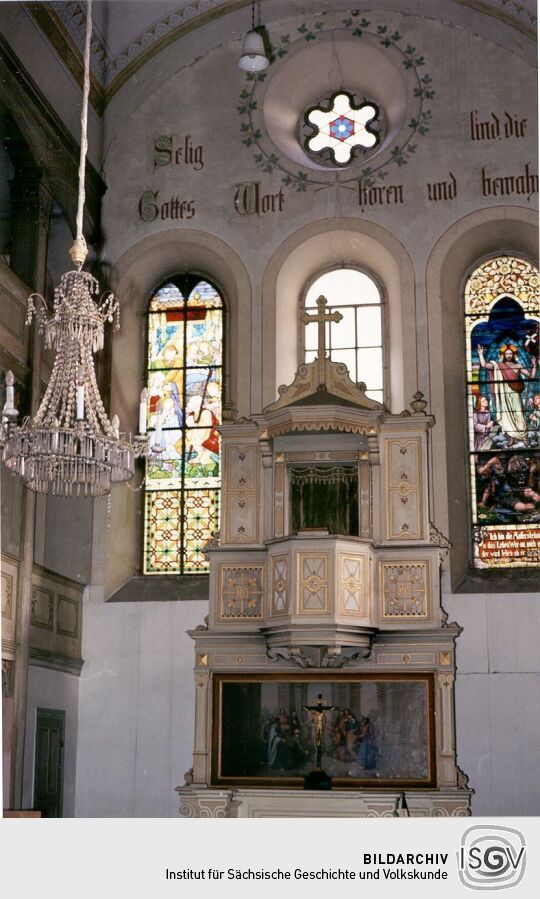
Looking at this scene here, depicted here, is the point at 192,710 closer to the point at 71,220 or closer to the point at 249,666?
the point at 249,666

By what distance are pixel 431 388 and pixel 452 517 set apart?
3.79 ft

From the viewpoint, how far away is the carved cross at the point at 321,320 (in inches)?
407

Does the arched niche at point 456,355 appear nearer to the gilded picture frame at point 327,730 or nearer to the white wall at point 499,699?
the white wall at point 499,699

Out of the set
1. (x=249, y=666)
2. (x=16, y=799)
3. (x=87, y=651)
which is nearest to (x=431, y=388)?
(x=249, y=666)

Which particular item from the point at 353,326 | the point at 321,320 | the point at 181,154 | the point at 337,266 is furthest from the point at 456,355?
the point at 181,154

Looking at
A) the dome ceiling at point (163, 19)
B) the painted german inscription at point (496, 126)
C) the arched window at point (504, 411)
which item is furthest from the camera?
the dome ceiling at point (163, 19)

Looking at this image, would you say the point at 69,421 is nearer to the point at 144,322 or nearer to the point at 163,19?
the point at 144,322

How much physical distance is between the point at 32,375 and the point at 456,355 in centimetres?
372

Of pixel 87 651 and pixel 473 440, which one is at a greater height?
pixel 473 440

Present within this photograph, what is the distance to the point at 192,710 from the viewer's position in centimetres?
990

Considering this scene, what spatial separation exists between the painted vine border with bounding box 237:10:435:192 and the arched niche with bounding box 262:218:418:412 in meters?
0.50

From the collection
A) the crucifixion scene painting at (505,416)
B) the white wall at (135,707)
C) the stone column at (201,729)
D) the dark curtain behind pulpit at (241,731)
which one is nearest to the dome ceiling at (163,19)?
the crucifixion scene painting at (505,416)

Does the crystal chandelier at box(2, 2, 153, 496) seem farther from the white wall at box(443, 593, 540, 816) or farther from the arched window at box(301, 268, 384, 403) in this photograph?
the white wall at box(443, 593, 540, 816)

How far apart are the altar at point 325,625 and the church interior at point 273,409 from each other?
25mm
